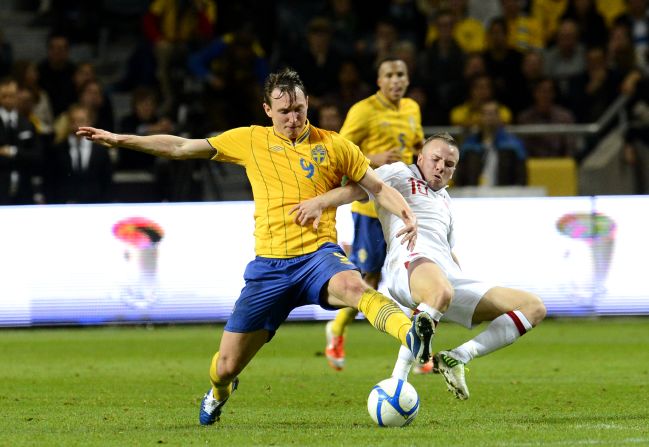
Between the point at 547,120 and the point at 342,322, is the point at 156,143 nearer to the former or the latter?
the point at 342,322

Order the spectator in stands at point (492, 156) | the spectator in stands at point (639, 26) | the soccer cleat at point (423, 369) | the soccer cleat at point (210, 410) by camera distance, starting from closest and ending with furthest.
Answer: the soccer cleat at point (210, 410), the soccer cleat at point (423, 369), the spectator in stands at point (492, 156), the spectator in stands at point (639, 26)

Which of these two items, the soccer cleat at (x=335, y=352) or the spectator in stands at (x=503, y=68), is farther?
the spectator in stands at (x=503, y=68)

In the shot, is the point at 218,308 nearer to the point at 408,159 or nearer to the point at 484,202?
the point at 484,202

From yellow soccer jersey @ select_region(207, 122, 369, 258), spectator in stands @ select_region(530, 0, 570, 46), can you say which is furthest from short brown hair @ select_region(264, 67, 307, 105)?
spectator in stands @ select_region(530, 0, 570, 46)

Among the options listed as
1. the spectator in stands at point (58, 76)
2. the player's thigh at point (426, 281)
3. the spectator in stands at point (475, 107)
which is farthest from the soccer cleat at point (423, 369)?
the spectator in stands at point (58, 76)

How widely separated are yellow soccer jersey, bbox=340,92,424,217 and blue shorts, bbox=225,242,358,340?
11.9 ft

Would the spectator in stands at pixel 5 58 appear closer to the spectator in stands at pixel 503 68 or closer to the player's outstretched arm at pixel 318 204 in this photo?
the spectator in stands at pixel 503 68

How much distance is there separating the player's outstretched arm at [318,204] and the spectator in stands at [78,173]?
8.99 m

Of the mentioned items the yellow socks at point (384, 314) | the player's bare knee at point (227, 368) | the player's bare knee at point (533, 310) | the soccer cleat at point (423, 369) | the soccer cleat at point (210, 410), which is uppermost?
the yellow socks at point (384, 314)

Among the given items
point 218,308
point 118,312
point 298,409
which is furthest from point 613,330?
point 298,409

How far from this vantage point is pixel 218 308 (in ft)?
50.1

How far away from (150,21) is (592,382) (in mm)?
10997

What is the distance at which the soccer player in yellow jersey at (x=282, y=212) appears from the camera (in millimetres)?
7835

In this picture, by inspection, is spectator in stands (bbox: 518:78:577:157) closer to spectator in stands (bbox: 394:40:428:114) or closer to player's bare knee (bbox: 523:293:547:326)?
spectator in stands (bbox: 394:40:428:114)
